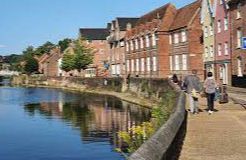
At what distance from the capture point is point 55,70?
167125 mm

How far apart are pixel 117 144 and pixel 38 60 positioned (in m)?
162

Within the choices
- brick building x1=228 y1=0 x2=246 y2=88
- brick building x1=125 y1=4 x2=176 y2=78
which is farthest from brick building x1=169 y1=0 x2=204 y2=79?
brick building x1=228 y1=0 x2=246 y2=88

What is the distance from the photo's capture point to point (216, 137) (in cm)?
1619

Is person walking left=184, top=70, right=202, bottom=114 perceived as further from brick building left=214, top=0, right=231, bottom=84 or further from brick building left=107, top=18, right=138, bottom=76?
brick building left=107, top=18, right=138, bottom=76

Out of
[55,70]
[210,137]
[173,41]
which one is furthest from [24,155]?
[55,70]

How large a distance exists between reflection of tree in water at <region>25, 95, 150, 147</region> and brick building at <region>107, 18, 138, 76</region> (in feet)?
99.9

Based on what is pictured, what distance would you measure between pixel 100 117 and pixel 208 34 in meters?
20.2

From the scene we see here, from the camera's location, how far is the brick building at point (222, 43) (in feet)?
189

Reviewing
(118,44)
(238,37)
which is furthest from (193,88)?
(118,44)

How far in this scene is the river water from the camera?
1217 inches

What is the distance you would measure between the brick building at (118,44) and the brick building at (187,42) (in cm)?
2836

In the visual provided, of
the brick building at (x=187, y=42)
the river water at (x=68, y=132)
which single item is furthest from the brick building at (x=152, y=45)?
the river water at (x=68, y=132)

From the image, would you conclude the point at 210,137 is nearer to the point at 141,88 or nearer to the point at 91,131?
the point at 91,131

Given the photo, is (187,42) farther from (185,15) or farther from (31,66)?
(31,66)
